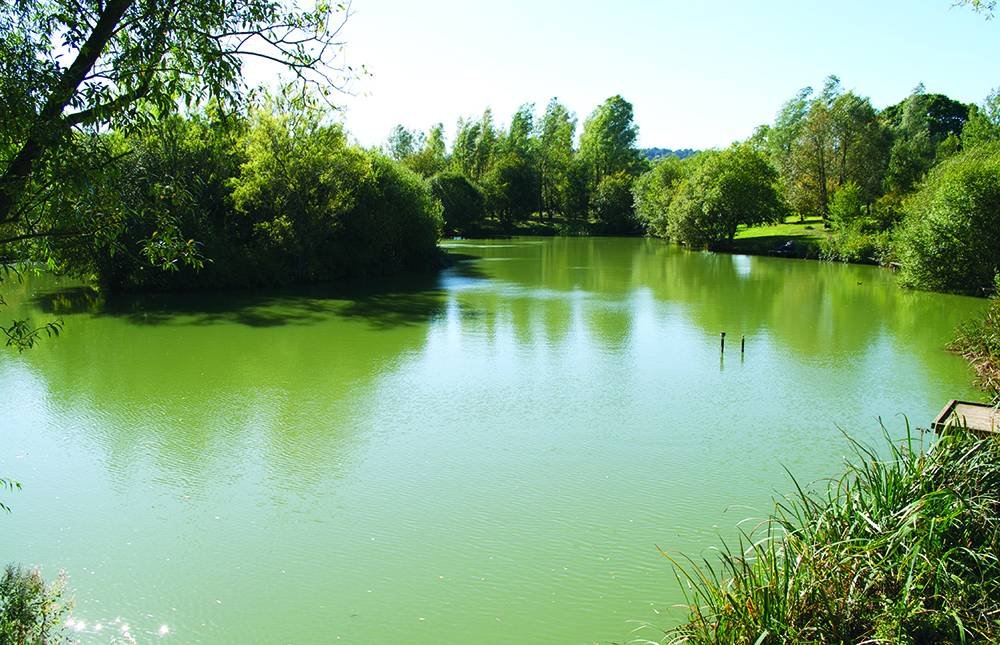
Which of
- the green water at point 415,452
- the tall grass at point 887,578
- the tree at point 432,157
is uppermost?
the tree at point 432,157

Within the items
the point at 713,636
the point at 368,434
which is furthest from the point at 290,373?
the point at 713,636

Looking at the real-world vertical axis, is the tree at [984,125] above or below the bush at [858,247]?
above

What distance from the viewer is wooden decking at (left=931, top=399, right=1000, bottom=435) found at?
742 centimetres

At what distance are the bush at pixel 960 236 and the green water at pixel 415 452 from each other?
206 inches

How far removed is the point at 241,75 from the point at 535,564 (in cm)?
487

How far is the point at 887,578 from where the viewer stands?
442 cm

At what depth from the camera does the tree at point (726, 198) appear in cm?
4384

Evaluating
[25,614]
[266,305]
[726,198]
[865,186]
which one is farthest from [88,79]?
[865,186]

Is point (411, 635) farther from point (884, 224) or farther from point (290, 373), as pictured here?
point (884, 224)

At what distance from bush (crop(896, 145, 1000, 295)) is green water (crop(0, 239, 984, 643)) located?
5.22 m

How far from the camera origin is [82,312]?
811 inches

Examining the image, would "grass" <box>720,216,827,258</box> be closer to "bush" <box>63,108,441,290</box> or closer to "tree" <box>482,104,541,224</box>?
"tree" <box>482,104,541,224</box>

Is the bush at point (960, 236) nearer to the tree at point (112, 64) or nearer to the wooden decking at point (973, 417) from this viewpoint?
the wooden decking at point (973, 417)

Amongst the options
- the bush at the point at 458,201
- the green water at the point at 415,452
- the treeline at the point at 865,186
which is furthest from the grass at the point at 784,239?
the bush at the point at 458,201
